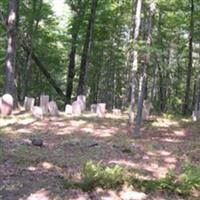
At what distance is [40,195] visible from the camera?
721 cm

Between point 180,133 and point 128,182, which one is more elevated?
point 180,133

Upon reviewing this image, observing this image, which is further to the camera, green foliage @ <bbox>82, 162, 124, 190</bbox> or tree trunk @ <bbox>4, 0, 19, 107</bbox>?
tree trunk @ <bbox>4, 0, 19, 107</bbox>

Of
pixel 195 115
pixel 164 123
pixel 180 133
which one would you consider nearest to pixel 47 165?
pixel 180 133

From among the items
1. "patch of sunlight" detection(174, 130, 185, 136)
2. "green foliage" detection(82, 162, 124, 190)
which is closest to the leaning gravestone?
"patch of sunlight" detection(174, 130, 185, 136)

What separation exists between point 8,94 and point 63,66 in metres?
16.2

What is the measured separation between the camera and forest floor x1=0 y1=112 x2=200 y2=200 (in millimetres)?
7547

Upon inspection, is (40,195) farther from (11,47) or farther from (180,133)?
(11,47)

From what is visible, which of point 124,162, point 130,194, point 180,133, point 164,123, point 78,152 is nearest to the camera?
point 130,194

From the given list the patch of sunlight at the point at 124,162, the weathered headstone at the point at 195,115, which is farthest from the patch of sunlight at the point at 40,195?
the weathered headstone at the point at 195,115

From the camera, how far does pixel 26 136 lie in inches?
468

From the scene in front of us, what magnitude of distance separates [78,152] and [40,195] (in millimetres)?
→ 3136

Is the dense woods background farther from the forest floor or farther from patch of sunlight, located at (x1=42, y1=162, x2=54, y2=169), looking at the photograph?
patch of sunlight, located at (x1=42, y1=162, x2=54, y2=169)

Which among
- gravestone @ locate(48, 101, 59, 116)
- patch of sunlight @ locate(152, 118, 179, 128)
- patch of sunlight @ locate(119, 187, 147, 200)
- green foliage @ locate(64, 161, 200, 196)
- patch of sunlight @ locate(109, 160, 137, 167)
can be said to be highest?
gravestone @ locate(48, 101, 59, 116)

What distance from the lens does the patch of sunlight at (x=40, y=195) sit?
710 cm
